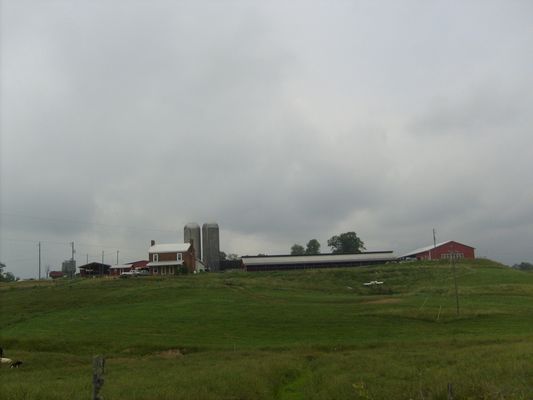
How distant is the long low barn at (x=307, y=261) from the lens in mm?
135500

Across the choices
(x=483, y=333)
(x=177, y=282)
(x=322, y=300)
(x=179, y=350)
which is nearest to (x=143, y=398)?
(x=179, y=350)

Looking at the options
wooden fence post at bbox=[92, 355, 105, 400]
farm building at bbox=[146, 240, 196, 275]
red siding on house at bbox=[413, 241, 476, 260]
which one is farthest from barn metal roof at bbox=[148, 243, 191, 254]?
wooden fence post at bbox=[92, 355, 105, 400]

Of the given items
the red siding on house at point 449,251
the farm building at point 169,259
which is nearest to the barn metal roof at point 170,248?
the farm building at point 169,259

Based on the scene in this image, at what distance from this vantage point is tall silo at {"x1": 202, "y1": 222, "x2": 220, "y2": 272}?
5861 inches

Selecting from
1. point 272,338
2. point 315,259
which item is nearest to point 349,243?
point 315,259

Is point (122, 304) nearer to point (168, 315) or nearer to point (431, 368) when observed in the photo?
point (168, 315)

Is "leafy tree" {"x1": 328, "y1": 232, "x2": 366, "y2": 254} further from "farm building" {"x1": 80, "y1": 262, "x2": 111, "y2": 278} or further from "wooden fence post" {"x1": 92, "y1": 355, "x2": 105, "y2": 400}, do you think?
"wooden fence post" {"x1": 92, "y1": 355, "x2": 105, "y2": 400}

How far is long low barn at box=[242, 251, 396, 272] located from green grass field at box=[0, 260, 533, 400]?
4161cm

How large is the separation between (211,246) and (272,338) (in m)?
107

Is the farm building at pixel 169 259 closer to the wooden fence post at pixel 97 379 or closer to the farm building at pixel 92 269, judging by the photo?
the farm building at pixel 92 269

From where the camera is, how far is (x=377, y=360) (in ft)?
97.3

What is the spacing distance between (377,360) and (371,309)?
2968cm

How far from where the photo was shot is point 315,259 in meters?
140

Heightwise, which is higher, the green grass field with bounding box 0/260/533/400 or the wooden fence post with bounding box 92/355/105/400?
the wooden fence post with bounding box 92/355/105/400
